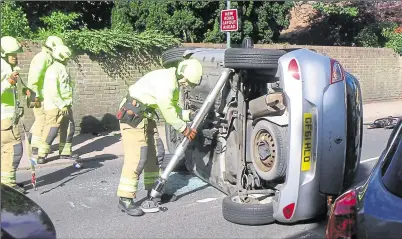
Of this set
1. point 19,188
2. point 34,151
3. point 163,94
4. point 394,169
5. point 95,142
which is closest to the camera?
point 394,169

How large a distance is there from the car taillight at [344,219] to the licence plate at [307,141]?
6.31ft

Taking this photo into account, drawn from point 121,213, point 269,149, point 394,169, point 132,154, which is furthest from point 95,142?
point 394,169

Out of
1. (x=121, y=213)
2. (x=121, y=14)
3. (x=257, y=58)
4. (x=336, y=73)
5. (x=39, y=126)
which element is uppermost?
(x=121, y=14)

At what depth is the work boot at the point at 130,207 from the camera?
5512mm

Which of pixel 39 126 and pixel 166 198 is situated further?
pixel 39 126

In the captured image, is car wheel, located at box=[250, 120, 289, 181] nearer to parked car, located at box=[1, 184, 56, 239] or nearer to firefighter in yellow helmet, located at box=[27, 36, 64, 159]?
parked car, located at box=[1, 184, 56, 239]

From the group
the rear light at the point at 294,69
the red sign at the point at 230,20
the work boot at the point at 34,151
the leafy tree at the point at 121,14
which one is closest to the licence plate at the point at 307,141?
the rear light at the point at 294,69

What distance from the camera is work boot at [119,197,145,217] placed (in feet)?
18.1

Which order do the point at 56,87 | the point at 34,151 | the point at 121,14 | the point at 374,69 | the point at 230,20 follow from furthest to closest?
the point at 374,69 → the point at 121,14 → the point at 230,20 → the point at 34,151 → the point at 56,87

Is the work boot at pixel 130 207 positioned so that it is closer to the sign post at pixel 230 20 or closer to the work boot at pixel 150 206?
the work boot at pixel 150 206

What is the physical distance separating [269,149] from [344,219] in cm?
236

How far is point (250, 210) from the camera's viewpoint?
16.5 feet

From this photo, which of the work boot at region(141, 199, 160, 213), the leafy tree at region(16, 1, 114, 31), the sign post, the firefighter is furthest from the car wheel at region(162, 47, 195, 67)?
the leafy tree at region(16, 1, 114, 31)

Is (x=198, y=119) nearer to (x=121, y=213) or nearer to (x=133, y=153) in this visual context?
(x=133, y=153)
